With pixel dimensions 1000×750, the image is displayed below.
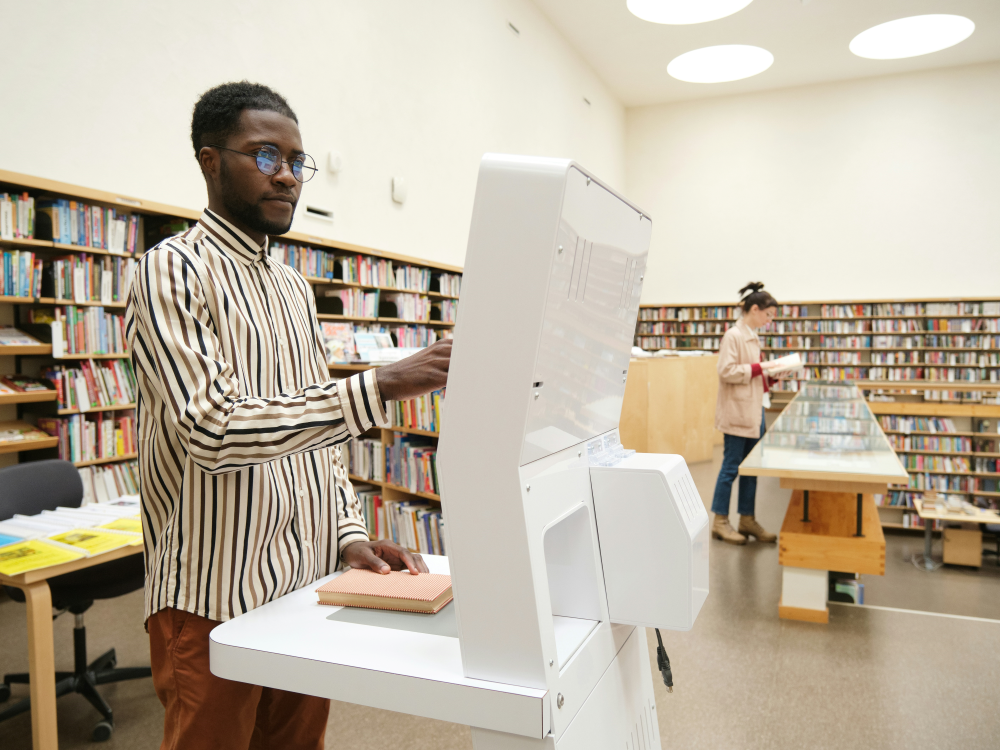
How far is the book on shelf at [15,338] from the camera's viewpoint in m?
3.14

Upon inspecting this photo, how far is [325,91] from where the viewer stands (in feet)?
16.9

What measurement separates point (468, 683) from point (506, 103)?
7676mm

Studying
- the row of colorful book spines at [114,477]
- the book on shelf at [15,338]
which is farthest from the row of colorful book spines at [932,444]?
the book on shelf at [15,338]

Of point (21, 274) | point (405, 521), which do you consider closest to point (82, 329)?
point (21, 274)

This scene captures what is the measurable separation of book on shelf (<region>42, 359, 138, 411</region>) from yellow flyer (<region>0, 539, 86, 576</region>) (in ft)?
3.98

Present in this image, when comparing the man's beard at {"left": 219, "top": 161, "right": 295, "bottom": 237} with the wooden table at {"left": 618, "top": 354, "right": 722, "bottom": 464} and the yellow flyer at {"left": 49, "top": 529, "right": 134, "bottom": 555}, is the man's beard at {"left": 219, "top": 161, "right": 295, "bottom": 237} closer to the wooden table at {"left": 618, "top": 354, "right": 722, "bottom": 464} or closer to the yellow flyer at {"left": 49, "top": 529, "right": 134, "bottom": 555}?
the yellow flyer at {"left": 49, "top": 529, "right": 134, "bottom": 555}

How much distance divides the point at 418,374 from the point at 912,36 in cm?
1070

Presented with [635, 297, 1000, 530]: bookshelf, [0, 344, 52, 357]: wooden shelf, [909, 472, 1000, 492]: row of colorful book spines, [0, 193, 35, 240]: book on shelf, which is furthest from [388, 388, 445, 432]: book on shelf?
[909, 472, 1000, 492]: row of colorful book spines

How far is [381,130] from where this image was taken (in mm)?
5793

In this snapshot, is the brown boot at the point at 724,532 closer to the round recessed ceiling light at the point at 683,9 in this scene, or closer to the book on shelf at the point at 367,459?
the book on shelf at the point at 367,459

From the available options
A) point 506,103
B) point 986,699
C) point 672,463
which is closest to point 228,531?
point 672,463

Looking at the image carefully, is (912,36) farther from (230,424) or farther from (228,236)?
(230,424)

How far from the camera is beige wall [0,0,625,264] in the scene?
3.44 m

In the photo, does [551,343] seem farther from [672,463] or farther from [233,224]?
[233,224]
